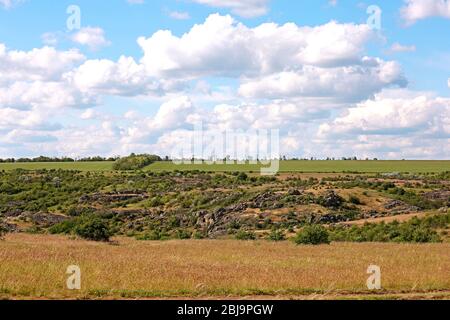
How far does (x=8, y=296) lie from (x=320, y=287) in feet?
29.1

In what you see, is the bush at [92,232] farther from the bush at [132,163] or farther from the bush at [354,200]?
the bush at [132,163]

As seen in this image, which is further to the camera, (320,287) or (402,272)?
(402,272)

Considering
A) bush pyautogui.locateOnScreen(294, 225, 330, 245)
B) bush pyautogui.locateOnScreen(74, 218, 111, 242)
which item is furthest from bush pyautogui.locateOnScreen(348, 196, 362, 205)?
bush pyautogui.locateOnScreen(74, 218, 111, 242)

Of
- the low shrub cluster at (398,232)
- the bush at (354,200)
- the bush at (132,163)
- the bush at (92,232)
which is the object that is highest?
the bush at (132,163)

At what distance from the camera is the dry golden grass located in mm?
16828

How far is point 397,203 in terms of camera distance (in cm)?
8444

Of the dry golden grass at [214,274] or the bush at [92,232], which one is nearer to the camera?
the dry golden grass at [214,274]

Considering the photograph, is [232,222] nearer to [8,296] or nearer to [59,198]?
[59,198]

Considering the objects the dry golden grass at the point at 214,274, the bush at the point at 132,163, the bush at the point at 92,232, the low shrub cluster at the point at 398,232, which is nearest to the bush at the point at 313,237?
the low shrub cluster at the point at 398,232

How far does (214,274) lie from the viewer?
21.0 metres

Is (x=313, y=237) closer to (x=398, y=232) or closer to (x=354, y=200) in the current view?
(x=398, y=232)

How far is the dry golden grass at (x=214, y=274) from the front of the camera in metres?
16.8

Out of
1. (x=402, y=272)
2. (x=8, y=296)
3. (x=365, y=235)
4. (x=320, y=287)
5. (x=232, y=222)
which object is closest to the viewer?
(x=8, y=296)

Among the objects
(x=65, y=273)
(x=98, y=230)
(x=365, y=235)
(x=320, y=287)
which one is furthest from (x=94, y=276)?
(x=365, y=235)
